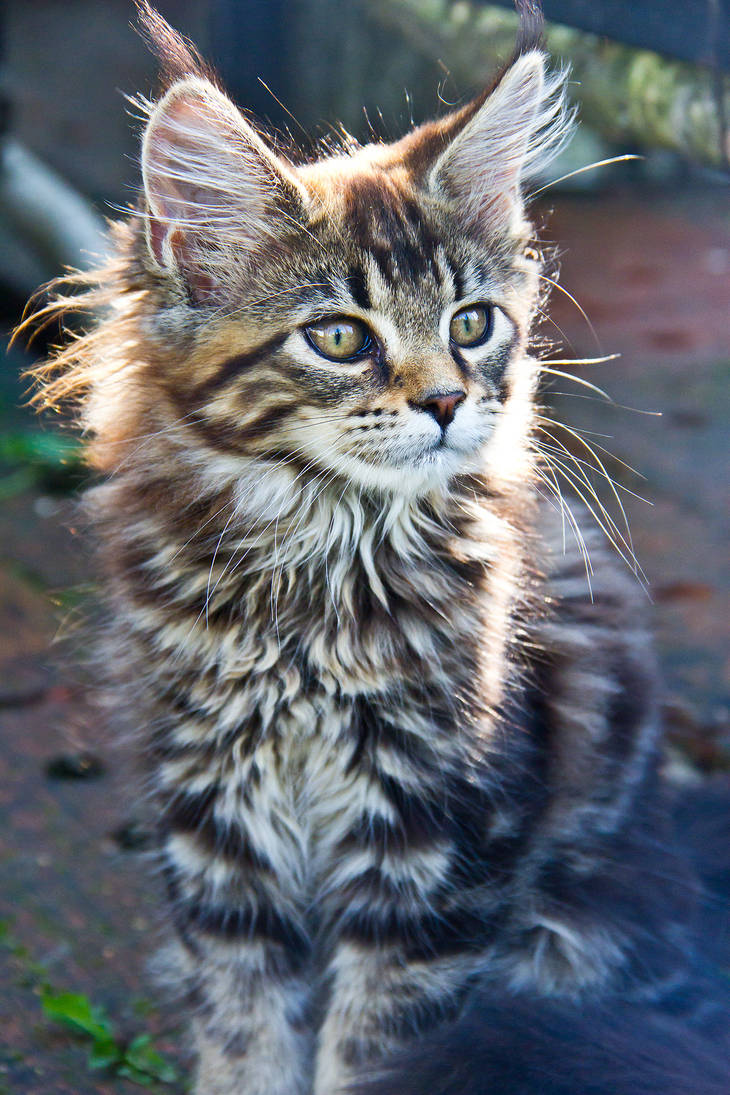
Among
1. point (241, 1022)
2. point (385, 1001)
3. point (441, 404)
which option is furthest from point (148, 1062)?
point (441, 404)

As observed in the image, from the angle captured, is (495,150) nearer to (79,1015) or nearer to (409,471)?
(409,471)

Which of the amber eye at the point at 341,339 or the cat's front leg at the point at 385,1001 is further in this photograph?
the cat's front leg at the point at 385,1001

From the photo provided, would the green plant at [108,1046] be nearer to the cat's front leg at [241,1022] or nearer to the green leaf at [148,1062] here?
the green leaf at [148,1062]

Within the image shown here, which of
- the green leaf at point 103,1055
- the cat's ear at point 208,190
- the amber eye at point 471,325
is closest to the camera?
the cat's ear at point 208,190

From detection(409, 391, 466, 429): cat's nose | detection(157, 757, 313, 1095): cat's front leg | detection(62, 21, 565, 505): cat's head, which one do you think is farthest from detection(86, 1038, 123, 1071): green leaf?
detection(409, 391, 466, 429): cat's nose

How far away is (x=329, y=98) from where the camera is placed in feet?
15.2

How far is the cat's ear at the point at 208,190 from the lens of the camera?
5.10ft

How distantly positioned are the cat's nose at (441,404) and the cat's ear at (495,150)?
0.37 meters

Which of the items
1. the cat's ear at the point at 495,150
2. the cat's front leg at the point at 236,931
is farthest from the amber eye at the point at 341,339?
the cat's front leg at the point at 236,931

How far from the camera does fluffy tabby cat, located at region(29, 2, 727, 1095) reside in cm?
162

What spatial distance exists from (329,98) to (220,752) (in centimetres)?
369

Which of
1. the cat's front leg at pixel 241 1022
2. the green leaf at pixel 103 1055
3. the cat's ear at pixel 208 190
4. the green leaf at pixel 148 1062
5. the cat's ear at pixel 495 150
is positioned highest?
the cat's ear at pixel 495 150

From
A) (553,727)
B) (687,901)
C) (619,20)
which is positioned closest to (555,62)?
(619,20)

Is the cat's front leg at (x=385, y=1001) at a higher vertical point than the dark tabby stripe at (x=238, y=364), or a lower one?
lower
